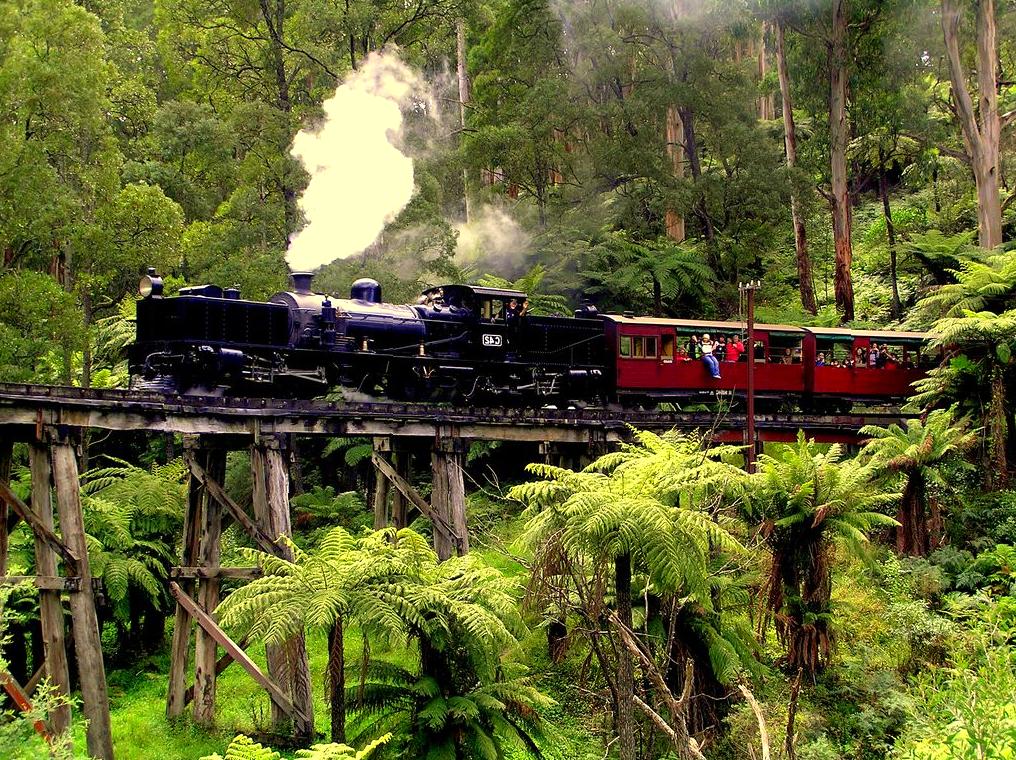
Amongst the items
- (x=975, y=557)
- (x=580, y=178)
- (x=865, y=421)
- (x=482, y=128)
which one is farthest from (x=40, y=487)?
(x=580, y=178)

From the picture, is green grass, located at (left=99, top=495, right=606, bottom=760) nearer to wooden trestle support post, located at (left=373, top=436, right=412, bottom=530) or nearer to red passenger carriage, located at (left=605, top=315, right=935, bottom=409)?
wooden trestle support post, located at (left=373, top=436, right=412, bottom=530)

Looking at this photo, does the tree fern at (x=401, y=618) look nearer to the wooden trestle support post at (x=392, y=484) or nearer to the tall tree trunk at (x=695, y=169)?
the wooden trestle support post at (x=392, y=484)

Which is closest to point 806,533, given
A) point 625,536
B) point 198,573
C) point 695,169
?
point 625,536

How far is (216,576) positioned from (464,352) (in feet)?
25.5

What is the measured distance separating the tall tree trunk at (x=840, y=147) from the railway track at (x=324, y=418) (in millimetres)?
8992

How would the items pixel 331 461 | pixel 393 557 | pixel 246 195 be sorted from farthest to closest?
pixel 331 461
pixel 246 195
pixel 393 557

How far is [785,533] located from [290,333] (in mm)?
9260

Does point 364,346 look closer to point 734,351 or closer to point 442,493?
point 442,493

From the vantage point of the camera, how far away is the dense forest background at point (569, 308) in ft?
42.9

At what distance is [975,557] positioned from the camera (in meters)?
20.0

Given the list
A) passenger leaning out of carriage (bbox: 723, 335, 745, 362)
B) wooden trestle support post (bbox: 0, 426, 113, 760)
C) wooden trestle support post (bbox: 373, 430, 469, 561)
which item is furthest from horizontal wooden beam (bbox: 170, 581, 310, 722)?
passenger leaning out of carriage (bbox: 723, 335, 745, 362)

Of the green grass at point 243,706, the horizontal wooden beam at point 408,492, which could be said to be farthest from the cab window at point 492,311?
the green grass at point 243,706

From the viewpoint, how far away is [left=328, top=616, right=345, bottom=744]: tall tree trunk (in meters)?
12.1

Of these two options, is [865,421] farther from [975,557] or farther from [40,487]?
[40,487]
